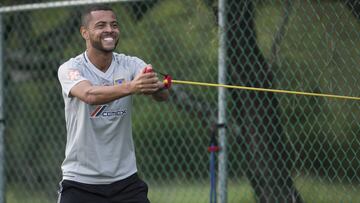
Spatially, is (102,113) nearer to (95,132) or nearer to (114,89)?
(95,132)

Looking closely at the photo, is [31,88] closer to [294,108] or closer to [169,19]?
[169,19]

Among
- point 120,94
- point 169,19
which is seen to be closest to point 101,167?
point 120,94

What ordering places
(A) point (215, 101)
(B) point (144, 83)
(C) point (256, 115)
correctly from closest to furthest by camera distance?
(B) point (144, 83)
(C) point (256, 115)
(A) point (215, 101)

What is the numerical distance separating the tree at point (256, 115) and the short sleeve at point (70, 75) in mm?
1550

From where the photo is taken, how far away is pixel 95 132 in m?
4.85

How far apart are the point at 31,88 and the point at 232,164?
→ 2.25m

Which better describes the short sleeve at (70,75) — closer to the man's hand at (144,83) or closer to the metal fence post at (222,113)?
the man's hand at (144,83)

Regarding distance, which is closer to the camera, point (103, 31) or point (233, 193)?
point (103, 31)

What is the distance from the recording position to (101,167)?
4844 millimetres

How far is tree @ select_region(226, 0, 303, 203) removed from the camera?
583 cm

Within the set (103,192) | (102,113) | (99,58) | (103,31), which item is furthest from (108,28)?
(103,192)

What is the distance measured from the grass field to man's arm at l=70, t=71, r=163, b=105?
5.46ft

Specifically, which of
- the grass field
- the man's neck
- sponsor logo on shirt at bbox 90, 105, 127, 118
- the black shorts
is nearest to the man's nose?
the man's neck

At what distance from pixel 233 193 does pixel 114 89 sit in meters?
1.99
